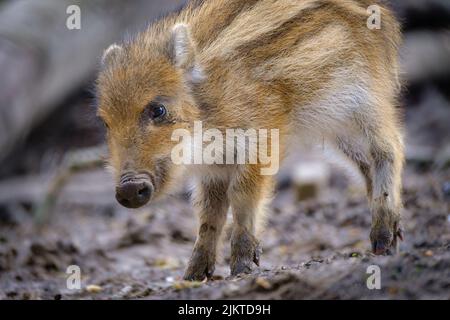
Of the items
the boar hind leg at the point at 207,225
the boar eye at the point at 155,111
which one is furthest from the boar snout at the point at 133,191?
the boar hind leg at the point at 207,225

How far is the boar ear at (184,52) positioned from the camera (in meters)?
6.65

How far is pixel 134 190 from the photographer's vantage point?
595 centimetres

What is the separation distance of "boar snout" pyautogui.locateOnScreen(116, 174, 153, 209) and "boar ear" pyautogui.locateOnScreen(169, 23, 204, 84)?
104 centimetres

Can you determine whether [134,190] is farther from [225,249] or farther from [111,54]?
[225,249]

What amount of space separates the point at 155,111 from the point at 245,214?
1034mm

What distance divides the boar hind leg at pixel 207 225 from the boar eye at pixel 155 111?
98 centimetres

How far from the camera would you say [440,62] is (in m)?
14.0

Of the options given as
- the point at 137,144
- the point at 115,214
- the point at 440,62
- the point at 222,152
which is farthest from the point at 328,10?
the point at 440,62

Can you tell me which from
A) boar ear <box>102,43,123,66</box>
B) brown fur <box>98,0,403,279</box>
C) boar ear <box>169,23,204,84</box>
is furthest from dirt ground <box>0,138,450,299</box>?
boar ear <box>102,43,123,66</box>

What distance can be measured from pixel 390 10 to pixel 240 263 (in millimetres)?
2877

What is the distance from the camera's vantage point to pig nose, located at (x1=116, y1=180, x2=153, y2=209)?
5.93 meters

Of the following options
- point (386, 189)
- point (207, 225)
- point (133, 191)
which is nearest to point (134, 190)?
point (133, 191)
